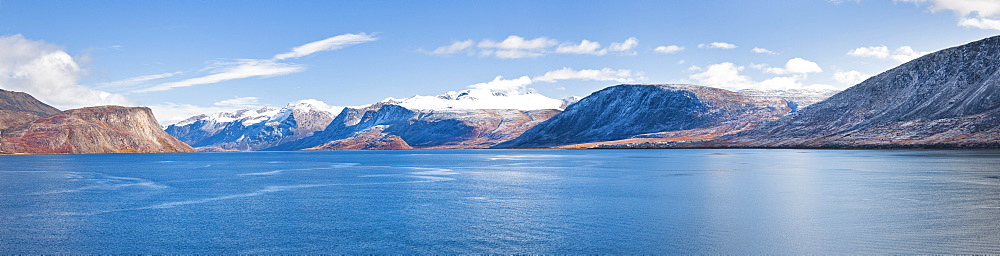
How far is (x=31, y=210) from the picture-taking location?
174 ft

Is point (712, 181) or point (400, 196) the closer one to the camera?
point (400, 196)

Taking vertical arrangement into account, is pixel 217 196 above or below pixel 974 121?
below

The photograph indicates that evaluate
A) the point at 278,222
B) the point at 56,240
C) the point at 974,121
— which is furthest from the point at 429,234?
the point at 974,121

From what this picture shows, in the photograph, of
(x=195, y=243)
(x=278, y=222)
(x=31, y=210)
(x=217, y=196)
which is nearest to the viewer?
(x=195, y=243)

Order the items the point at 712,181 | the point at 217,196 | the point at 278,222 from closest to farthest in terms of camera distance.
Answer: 1. the point at 278,222
2. the point at 217,196
3. the point at 712,181

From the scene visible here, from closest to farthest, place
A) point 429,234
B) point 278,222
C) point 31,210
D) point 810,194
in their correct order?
point 429,234 → point 278,222 → point 31,210 → point 810,194

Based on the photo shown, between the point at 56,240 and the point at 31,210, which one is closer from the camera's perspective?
the point at 56,240

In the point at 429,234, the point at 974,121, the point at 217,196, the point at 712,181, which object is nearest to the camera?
the point at 429,234

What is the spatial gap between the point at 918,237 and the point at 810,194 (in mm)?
26677

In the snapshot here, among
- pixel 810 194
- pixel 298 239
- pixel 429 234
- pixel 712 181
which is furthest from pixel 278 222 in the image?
pixel 712 181

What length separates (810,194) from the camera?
61.8m

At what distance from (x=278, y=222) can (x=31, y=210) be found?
77.9ft

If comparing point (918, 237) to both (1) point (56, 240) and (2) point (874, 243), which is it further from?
(1) point (56, 240)

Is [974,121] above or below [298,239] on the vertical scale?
above
